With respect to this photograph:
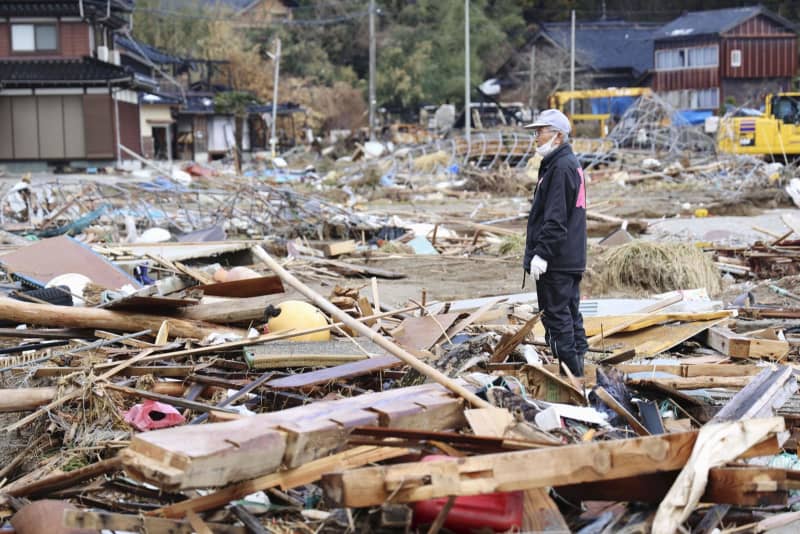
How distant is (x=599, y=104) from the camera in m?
47.5

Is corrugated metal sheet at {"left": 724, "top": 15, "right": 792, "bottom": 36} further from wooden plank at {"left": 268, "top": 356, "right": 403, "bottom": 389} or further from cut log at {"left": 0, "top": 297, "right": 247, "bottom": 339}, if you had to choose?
wooden plank at {"left": 268, "top": 356, "right": 403, "bottom": 389}

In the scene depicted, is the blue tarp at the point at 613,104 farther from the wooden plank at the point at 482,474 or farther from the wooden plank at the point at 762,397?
the wooden plank at the point at 482,474

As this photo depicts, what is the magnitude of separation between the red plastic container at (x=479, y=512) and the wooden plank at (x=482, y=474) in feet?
0.54

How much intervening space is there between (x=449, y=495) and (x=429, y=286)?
8.34 m

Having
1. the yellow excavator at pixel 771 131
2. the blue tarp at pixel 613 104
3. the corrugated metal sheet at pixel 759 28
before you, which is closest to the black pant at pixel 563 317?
the yellow excavator at pixel 771 131

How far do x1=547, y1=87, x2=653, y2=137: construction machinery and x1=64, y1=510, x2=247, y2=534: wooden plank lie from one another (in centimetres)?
3480

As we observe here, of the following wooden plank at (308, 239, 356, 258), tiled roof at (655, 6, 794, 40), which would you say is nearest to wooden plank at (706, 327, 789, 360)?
wooden plank at (308, 239, 356, 258)

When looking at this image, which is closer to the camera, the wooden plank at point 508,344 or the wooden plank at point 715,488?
the wooden plank at point 715,488

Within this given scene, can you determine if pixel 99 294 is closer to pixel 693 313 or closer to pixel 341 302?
pixel 341 302

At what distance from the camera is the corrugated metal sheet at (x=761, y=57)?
56406 millimetres

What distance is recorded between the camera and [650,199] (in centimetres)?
2500

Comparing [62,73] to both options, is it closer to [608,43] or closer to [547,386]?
[547,386]

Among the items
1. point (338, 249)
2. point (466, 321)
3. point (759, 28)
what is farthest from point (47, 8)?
point (759, 28)

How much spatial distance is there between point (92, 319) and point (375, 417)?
3.25 meters
